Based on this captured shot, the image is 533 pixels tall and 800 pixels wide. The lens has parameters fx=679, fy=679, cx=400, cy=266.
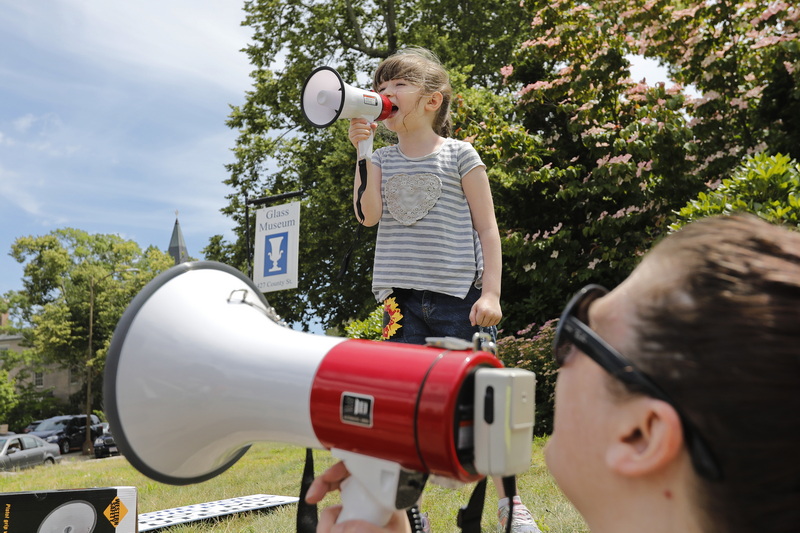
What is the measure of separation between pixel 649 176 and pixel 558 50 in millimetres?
2389

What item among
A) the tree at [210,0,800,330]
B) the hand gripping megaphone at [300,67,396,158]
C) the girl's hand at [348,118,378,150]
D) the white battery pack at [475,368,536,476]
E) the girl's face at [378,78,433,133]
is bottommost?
the white battery pack at [475,368,536,476]

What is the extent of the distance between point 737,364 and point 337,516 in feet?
2.46

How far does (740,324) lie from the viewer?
0.80 m

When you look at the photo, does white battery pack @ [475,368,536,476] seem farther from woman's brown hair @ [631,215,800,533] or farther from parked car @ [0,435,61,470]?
parked car @ [0,435,61,470]

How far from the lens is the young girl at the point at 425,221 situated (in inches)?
108

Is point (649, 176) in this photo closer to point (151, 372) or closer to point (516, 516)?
point (516, 516)

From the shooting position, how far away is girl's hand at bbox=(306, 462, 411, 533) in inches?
45.7

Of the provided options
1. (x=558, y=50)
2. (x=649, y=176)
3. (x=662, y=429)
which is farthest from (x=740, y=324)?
(x=558, y=50)

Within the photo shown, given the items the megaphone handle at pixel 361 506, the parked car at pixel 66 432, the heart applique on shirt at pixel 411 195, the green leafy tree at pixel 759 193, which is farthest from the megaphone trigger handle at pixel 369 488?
the parked car at pixel 66 432

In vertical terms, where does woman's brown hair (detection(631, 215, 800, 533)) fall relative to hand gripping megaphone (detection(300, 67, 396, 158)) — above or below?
below

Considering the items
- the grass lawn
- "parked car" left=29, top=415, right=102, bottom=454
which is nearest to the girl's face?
the grass lawn

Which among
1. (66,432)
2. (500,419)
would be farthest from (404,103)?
(66,432)

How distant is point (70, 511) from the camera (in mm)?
2602

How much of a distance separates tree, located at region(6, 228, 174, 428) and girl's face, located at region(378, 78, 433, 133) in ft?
104
